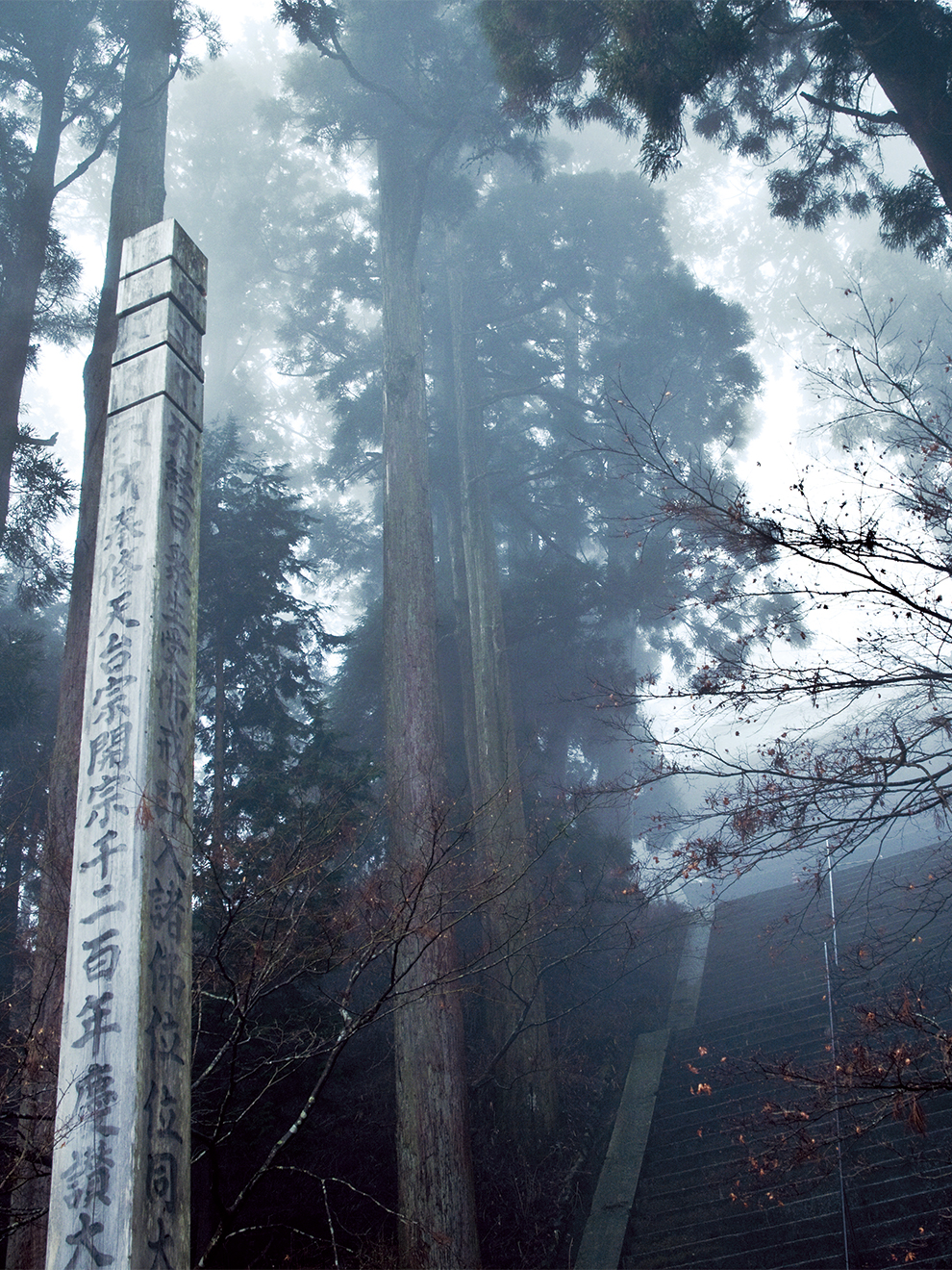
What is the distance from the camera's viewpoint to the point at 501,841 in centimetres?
852

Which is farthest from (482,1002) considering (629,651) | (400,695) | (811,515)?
(629,651)

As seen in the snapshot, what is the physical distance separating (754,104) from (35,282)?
6991mm

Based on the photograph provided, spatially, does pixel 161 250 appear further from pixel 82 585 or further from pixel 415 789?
pixel 415 789

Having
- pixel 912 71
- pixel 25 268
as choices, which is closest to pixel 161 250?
pixel 912 71

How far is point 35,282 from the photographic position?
25.2 ft

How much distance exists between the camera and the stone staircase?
651cm

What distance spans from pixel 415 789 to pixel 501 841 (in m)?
1.18

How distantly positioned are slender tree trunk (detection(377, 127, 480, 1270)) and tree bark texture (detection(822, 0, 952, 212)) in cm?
569

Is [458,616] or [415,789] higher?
[458,616]

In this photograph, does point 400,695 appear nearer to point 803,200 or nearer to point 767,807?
point 767,807

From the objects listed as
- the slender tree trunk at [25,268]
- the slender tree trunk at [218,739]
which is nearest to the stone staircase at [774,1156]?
the slender tree trunk at [218,739]

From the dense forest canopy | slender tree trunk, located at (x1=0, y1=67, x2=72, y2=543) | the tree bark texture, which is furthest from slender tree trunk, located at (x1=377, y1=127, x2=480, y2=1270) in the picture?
the tree bark texture

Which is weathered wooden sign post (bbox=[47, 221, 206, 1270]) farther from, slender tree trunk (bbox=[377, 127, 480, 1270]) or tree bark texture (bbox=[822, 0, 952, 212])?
tree bark texture (bbox=[822, 0, 952, 212])

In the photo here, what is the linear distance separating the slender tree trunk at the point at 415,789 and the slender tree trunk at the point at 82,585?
202cm
